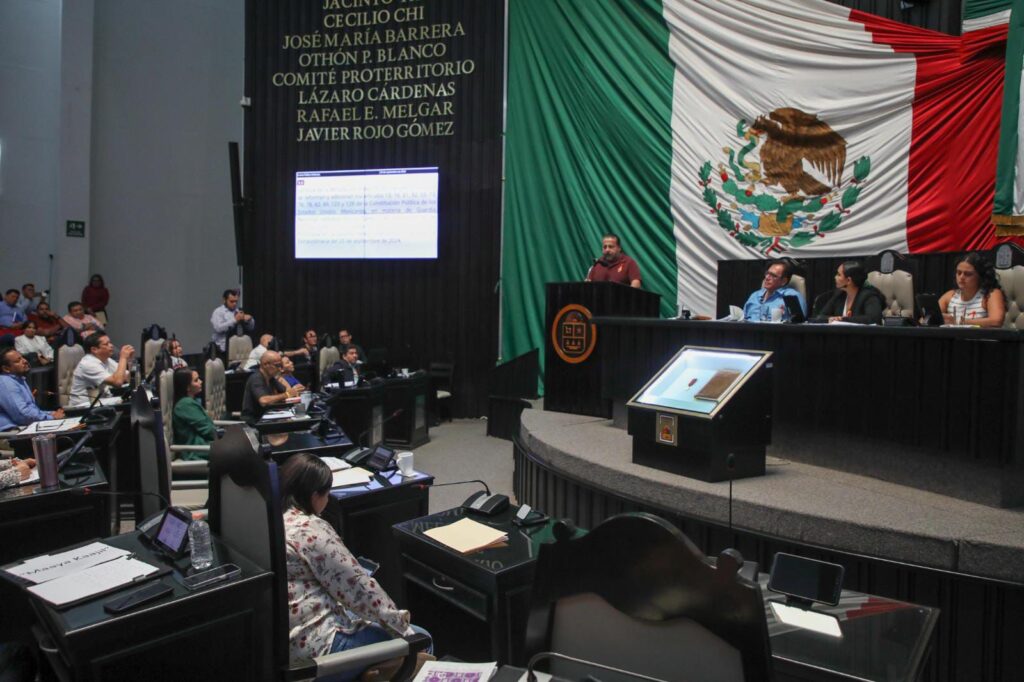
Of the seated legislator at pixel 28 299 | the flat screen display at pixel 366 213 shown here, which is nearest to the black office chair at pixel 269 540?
the flat screen display at pixel 366 213

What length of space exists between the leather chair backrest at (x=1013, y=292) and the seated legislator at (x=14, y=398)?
6282 millimetres

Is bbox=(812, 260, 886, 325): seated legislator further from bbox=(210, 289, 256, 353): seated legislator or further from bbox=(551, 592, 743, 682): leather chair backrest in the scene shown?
bbox=(210, 289, 256, 353): seated legislator

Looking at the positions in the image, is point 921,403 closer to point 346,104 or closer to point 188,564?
point 188,564

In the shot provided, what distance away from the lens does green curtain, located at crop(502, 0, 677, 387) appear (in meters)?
7.34

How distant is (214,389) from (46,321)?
4.77m

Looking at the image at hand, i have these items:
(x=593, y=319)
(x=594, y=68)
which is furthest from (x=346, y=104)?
(x=593, y=319)

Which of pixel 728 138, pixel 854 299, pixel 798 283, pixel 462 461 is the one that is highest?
pixel 728 138

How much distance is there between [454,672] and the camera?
1.62m

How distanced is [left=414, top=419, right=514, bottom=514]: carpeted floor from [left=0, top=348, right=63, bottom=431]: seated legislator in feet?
8.62

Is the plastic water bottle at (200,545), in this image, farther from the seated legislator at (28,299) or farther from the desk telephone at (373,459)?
the seated legislator at (28,299)

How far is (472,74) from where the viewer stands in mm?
9039

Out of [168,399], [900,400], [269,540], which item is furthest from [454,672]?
[168,399]

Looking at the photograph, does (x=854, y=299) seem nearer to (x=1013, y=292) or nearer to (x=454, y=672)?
(x=1013, y=292)

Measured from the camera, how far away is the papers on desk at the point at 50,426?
4.02 meters
